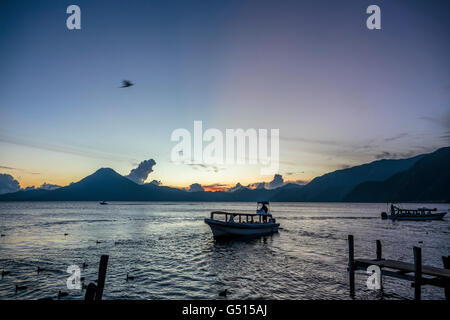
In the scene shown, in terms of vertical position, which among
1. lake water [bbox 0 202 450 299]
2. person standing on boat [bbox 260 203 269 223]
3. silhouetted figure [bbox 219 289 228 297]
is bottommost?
lake water [bbox 0 202 450 299]

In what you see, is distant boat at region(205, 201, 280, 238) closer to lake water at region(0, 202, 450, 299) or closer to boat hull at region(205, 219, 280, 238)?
boat hull at region(205, 219, 280, 238)

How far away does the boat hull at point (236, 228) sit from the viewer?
37.3 metres

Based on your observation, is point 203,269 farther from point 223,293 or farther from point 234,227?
point 234,227

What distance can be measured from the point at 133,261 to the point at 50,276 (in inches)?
275

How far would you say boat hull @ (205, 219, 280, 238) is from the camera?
3726 centimetres

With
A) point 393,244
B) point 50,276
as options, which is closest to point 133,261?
point 50,276

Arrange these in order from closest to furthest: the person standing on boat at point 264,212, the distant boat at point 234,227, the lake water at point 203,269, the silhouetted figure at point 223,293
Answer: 1. the silhouetted figure at point 223,293
2. the lake water at point 203,269
3. the distant boat at point 234,227
4. the person standing on boat at point 264,212

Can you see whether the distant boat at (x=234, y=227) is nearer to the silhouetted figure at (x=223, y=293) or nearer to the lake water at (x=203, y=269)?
the lake water at (x=203, y=269)

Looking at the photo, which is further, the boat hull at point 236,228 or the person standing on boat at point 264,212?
the person standing on boat at point 264,212

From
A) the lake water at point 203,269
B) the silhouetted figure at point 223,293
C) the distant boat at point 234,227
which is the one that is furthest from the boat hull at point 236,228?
the silhouetted figure at point 223,293

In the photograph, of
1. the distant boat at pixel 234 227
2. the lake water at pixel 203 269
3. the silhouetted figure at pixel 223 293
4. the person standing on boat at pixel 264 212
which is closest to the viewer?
the silhouetted figure at pixel 223 293

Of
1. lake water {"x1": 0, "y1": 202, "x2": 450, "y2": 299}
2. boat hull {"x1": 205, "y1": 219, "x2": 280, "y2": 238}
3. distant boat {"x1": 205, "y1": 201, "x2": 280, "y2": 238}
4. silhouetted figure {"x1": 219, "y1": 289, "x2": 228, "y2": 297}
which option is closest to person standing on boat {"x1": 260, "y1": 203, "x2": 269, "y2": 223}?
distant boat {"x1": 205, "y1": 201, "x2": 280, "y2": 238}

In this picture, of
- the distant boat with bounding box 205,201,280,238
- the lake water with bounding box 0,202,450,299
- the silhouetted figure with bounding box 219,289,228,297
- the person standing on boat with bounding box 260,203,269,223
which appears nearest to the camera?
the silhouetted figure with bounding box 219,289,228,297

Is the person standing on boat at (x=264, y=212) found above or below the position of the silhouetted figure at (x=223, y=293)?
above
